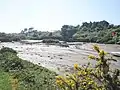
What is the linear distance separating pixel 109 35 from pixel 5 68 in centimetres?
9430

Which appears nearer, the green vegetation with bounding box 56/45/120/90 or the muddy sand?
the green vegetation with bounding box 56/45/120/90

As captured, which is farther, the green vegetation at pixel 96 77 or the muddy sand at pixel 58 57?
the muddy sand at pixel 58 57

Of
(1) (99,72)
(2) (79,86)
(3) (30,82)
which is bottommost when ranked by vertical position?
(3) (30,82)

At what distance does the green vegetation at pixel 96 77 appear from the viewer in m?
4.84

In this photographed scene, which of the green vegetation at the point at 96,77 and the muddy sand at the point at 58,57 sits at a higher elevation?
the green vegetation at the point at 96,77

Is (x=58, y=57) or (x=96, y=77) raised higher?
(x=96, y=77)

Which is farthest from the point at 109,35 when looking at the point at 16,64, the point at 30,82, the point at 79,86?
the point at 79,86

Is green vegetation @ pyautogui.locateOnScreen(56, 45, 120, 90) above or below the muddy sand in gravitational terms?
above

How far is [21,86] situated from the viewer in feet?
77.4

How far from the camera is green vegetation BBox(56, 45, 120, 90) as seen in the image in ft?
15.9

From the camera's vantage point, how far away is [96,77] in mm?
4965

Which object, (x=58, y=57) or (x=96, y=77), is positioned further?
(x=58, y=57)

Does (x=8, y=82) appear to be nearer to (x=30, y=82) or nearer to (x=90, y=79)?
(x=30, y=82)

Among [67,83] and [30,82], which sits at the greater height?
[67,83]
